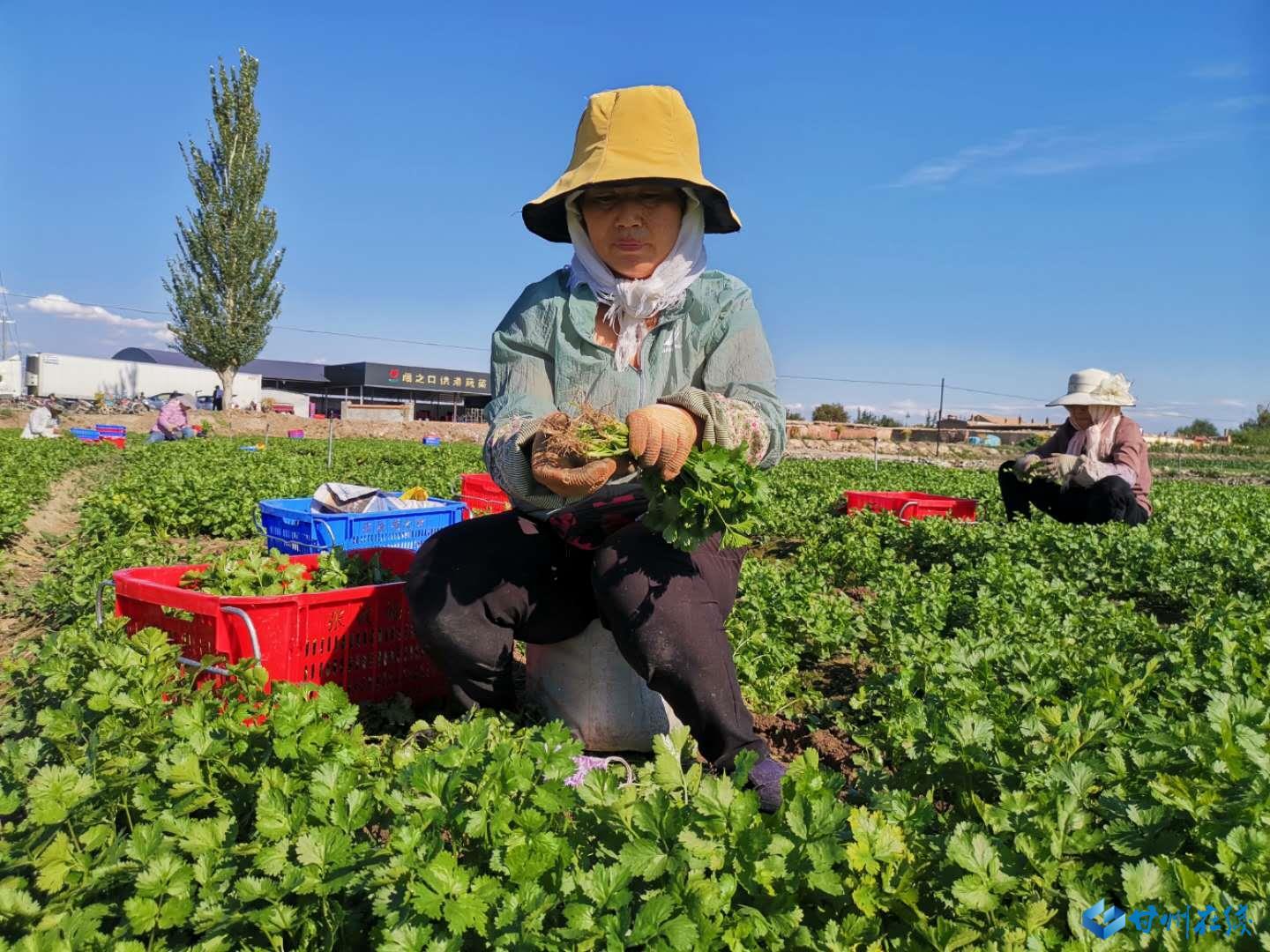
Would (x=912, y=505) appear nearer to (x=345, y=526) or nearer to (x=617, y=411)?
(x=345, y=526)

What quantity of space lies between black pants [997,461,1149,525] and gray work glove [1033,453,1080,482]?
0.20 metres

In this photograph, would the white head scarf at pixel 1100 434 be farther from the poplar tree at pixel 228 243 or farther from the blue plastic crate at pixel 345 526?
the poplar tree at pixel 228 243

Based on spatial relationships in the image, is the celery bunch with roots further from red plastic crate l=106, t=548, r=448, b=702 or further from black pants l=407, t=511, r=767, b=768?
red plastic crate l=106, t=548, r=448, b=702

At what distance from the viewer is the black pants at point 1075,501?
6.40m

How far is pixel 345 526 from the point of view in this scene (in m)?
4.75

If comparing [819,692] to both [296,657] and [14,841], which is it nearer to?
[296,657]

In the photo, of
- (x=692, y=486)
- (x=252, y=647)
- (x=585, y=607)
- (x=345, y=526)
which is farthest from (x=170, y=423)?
(x=692, y=486)

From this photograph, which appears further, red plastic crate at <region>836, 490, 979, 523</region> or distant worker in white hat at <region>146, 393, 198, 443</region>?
distant worker in white hat at <region>146, 393, 198, 443</region>

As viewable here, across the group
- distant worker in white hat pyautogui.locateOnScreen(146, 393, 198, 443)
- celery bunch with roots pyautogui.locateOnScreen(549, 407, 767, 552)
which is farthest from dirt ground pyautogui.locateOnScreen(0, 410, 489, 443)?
celery bunch with roots pyautogui.locateOnScreen(549, 407, 767, 552)

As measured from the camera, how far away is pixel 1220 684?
103 inches

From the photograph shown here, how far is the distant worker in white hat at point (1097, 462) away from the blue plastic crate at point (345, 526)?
4.35m

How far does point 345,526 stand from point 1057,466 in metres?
4.96

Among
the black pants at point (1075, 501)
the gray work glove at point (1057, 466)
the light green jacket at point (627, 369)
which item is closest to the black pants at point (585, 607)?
the light green jacket at point (627, 369)

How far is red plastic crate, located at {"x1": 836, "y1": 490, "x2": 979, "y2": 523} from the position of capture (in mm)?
8156
